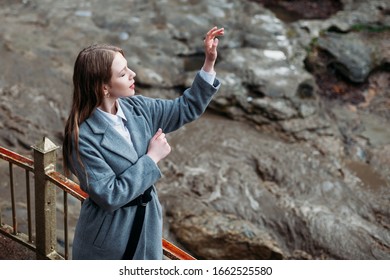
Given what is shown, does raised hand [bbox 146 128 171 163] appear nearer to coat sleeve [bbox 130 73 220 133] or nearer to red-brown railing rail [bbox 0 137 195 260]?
coat sleeve [bbox 130 73 220 133]

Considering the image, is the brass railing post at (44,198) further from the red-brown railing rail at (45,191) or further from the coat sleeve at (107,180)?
the coat sleeve at (107,180)

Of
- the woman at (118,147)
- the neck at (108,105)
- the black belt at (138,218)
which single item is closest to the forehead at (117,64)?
the woman at (118,147)

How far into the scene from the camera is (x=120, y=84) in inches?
87.0

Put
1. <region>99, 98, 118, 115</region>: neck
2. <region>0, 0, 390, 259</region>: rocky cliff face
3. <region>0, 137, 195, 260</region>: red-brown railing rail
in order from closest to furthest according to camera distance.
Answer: <region>99, 98, 118, 115</region>: neck, <region>0, 137, 195, 260</region>: red-brown railing rail, <region>0, 0, 390, 259</region>: rocky cliff face

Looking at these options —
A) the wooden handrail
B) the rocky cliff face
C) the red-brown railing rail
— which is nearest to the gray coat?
the wooden handrail

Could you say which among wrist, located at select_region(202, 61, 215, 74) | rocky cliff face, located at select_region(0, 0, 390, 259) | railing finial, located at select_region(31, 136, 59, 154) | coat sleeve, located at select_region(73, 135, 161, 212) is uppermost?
wrist, located at select_region(202, 61, 215, 74)

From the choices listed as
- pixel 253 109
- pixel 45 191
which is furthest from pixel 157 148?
pixel 253 109

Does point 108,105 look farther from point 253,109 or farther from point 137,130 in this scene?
point 253,109

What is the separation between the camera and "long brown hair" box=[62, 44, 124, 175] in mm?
2168

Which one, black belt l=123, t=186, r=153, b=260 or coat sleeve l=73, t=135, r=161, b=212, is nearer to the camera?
coat sleeve l=73, t=135, r=161, b=212

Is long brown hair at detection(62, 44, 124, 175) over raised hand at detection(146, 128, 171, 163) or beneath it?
over

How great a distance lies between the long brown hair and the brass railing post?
77cm

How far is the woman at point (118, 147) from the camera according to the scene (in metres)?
2.17

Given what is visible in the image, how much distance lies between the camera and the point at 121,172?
7.36ft
